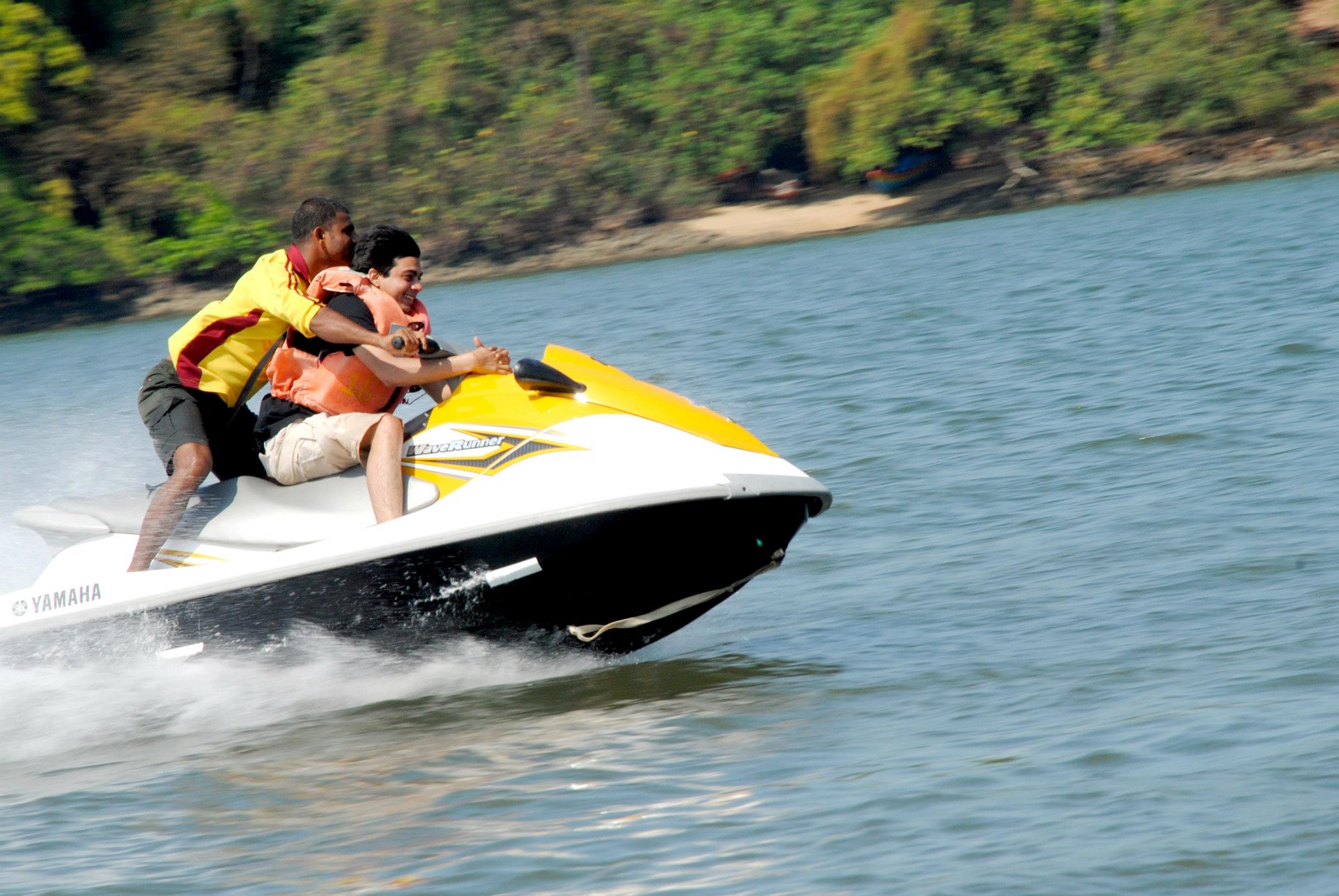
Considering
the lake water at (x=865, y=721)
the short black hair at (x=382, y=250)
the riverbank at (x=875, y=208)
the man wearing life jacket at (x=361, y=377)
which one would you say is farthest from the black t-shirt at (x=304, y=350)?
the riverbank at (x=875, y=208)

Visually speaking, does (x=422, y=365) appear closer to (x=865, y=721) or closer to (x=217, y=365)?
(x=217, y=365)

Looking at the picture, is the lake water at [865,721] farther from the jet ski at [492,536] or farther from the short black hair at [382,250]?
the short black hair at [382,250]

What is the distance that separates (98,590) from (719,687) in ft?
6.30

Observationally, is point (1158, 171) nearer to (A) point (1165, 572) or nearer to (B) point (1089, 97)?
(B) point (1089, 97)

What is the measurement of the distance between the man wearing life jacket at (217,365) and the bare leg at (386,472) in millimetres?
289

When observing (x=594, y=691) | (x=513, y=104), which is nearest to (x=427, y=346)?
(x=594, y=691)

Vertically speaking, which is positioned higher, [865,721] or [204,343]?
[204,343]

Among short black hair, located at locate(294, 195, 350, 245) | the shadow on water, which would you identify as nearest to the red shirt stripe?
short black hair, located at locate(294, 195, 350, 245)

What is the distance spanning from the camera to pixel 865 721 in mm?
4543

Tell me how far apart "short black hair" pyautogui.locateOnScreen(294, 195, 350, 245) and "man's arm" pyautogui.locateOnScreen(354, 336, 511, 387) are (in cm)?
41

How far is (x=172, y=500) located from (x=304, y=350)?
60 cm

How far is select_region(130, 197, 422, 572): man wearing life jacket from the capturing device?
4.85 meters

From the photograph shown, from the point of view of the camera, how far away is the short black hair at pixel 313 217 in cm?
488

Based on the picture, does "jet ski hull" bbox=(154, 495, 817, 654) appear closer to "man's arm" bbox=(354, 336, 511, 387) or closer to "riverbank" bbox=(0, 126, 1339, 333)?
"man's arm" bbox=(354, 336, 511, 387)
